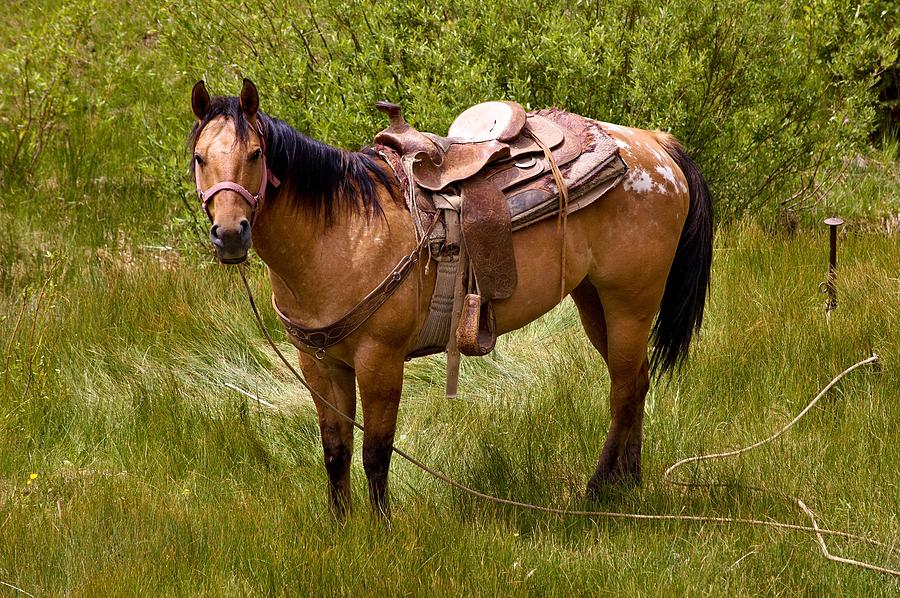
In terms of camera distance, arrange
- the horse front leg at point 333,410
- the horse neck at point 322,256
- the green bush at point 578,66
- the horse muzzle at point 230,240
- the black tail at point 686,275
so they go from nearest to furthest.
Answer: the horse muzzle at point 230,240 → the horse neck at point 322,256 → the horse front leg at point 333,410 → the black tail at point 686,275 → the green bush at point 578,66

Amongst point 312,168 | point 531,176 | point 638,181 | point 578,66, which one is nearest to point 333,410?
point 312,168

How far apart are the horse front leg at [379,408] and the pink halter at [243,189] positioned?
0.76 m

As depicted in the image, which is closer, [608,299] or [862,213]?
[608,299]

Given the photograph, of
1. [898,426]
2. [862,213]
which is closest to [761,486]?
[898,426]

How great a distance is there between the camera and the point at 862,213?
8766mm

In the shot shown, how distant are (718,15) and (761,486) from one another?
408cm

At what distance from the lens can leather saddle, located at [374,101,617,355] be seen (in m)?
4.02

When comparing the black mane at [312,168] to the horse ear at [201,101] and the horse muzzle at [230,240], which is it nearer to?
the horse ear at [201,101]

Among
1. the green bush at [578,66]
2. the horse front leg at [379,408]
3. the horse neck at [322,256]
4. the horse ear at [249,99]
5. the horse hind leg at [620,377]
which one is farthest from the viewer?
the green bush at [578,66]

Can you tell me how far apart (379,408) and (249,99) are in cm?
130

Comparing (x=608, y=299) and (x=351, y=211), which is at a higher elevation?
(x=351, y=211)

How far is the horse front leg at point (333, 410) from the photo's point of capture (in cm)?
411

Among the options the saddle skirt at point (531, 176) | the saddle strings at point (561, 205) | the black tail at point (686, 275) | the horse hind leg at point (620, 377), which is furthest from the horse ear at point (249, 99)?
the black tail at point (686, 275)

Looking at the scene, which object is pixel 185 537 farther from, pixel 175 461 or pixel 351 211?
pixel 351 211
